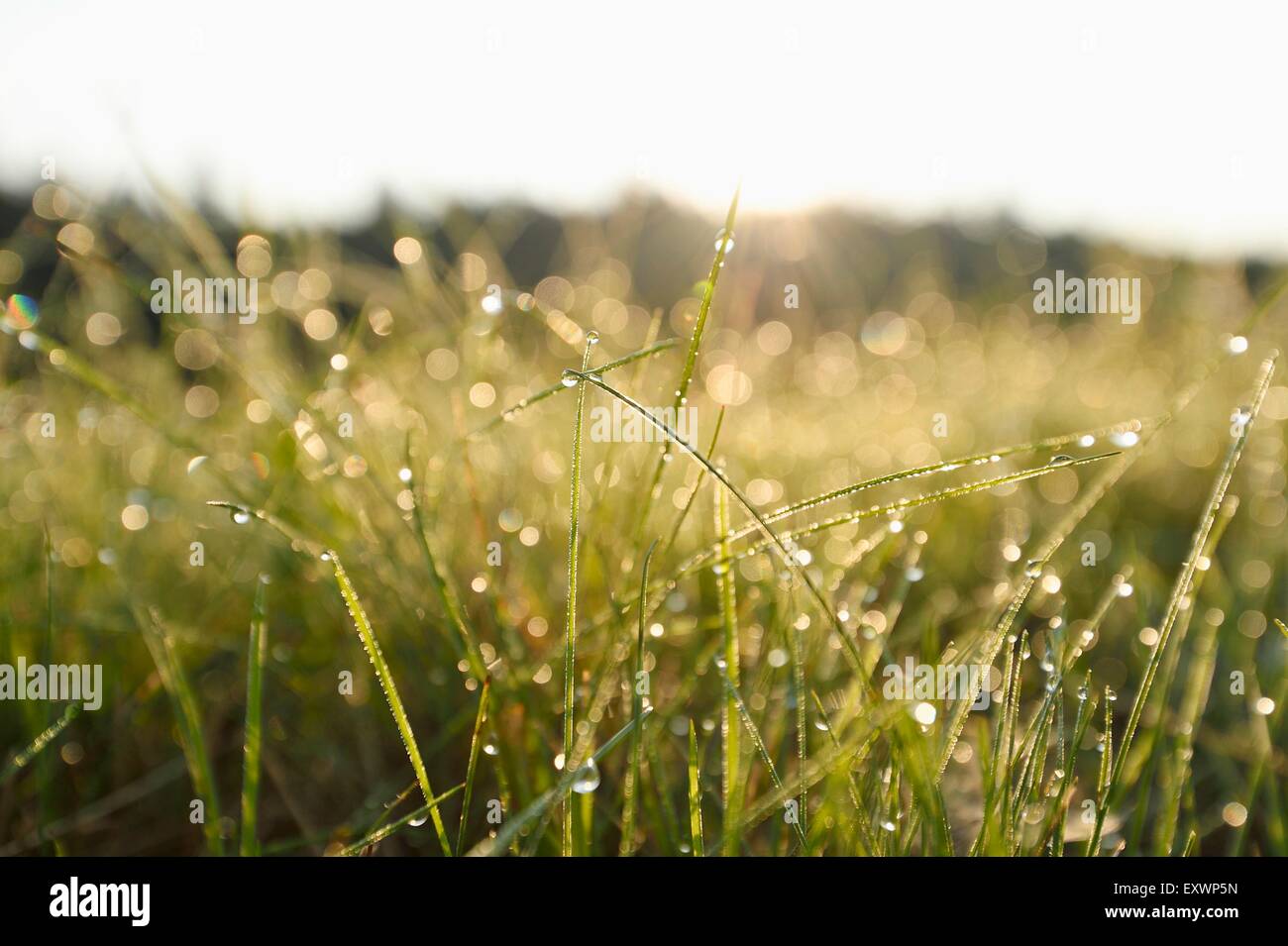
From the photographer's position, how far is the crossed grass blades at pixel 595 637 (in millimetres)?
696

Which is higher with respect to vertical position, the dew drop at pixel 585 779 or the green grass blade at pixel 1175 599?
the green grass blade at pixel 1175 599

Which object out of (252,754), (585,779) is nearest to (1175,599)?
(585,779)

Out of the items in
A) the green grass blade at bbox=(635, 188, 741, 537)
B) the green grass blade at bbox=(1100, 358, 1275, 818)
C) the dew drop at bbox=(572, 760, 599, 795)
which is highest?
the green grass blade at bbox=(635, 188, 741, 537)

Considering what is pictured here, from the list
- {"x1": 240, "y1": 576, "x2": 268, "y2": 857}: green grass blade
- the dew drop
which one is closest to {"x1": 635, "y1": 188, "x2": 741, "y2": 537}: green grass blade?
the dew drop

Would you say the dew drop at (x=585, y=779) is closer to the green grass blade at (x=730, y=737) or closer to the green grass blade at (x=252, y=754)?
the green grass blade at (x=730, y=737)

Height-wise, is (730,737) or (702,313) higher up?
(702,313)

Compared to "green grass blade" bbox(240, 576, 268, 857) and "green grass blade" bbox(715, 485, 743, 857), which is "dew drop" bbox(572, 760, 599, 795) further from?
"green grass blade" bbox(240, 576, 268, 857)

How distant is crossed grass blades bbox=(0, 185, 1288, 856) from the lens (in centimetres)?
70

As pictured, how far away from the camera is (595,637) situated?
0.99 m

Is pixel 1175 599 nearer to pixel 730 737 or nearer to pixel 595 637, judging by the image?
pixel 730 737

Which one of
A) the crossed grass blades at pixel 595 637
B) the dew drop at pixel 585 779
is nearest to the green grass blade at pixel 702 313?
the crossed grass blades at pixel 595 637
